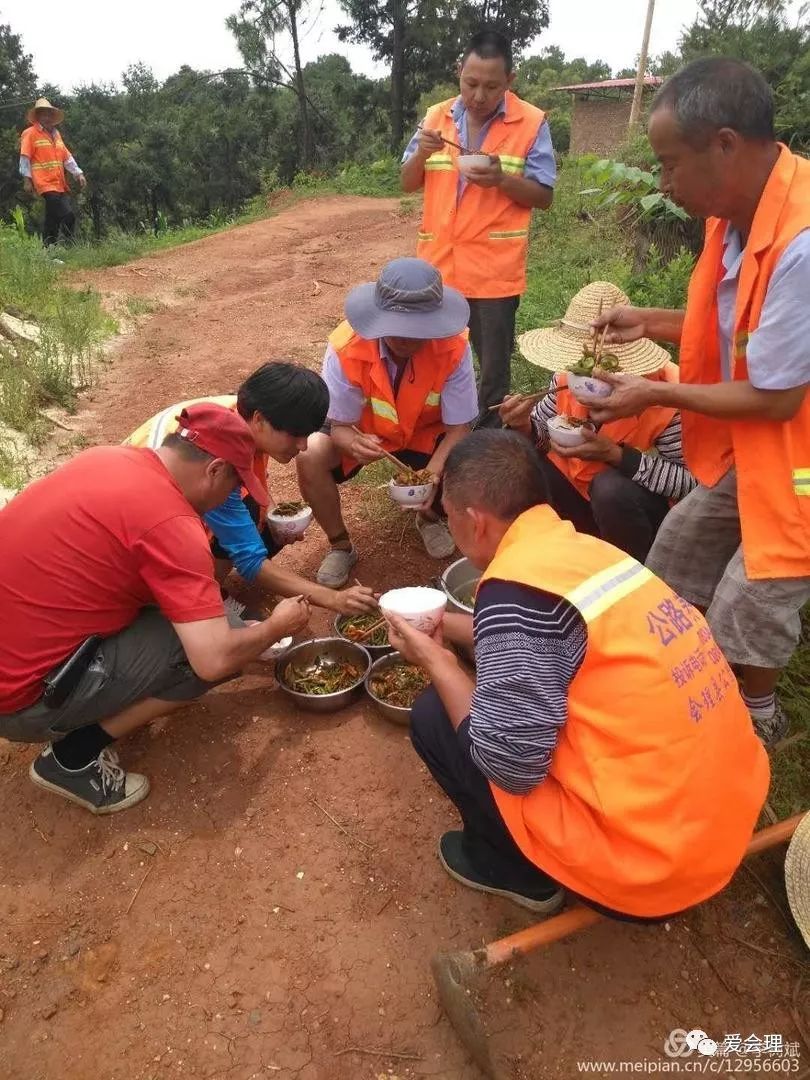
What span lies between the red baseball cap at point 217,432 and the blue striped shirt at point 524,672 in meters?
1.09

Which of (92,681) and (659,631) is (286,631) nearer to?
(92,681)

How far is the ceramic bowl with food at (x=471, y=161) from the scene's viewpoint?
406cm

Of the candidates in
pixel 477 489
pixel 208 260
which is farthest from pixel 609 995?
pixel 208 260

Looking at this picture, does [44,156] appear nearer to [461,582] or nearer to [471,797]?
[461,582]

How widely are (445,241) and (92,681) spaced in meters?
3.32

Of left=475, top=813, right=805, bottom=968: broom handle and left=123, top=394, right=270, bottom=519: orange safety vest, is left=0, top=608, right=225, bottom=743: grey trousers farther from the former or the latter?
left=475, top=813, right=805, bottom=968: broom handle

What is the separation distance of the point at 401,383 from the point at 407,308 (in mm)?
375

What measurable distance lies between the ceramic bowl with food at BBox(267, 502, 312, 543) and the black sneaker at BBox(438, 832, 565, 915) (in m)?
1.53

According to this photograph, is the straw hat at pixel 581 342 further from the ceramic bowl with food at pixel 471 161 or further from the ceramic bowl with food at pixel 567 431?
the ceramic bowl with food at pixel 471 161

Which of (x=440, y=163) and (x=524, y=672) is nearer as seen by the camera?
(x=524, y=672)

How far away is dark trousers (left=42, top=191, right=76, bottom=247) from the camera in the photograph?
1095 cm

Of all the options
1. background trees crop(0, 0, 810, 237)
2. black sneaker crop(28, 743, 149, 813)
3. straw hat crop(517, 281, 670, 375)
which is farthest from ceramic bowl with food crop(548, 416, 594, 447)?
background trees crop(0, 0, 810, 237)

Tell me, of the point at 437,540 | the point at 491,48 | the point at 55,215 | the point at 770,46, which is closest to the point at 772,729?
the point at 437,540

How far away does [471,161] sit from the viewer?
4086mm
